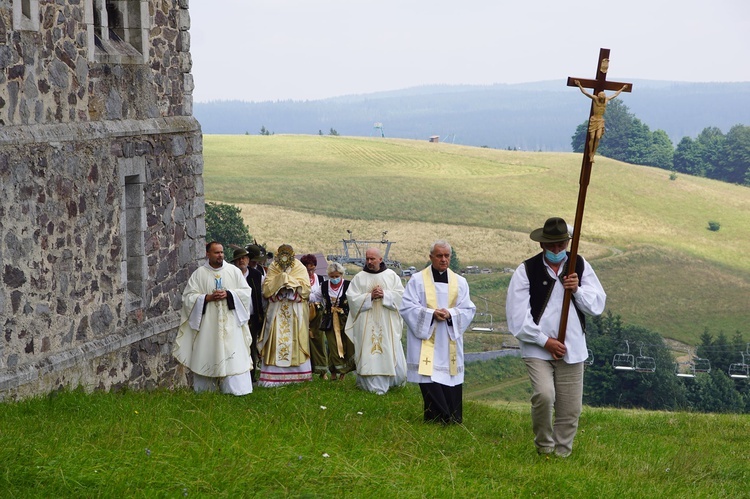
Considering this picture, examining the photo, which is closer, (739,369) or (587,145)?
(587,145)

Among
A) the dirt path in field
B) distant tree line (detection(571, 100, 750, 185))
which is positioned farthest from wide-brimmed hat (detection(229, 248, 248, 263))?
distant tree line (detection(571, 100, 750, 185))

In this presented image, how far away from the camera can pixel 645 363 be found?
69438mm

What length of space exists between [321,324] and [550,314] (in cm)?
620

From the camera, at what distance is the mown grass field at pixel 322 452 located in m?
7.92

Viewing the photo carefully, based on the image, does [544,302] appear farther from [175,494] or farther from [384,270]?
[384,270]

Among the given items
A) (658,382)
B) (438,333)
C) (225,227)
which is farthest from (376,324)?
(225,227)

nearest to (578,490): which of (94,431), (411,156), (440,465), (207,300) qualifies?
(440,465)

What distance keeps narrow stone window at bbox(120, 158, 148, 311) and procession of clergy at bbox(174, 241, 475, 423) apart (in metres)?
1.26

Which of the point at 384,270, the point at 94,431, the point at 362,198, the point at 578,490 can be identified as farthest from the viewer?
the point at 362,198

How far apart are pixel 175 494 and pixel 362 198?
99.5m

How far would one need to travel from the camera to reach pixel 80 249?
44.8 ft

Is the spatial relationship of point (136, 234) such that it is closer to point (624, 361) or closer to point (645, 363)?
point (645, 363)

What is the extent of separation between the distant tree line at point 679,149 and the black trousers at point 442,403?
15593 centimetres

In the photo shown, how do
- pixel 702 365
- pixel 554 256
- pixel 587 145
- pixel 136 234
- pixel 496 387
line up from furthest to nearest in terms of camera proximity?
pixel 702 365, pixel 496 387, pixel 136 234, pixel 554 256, pixel 587 145
